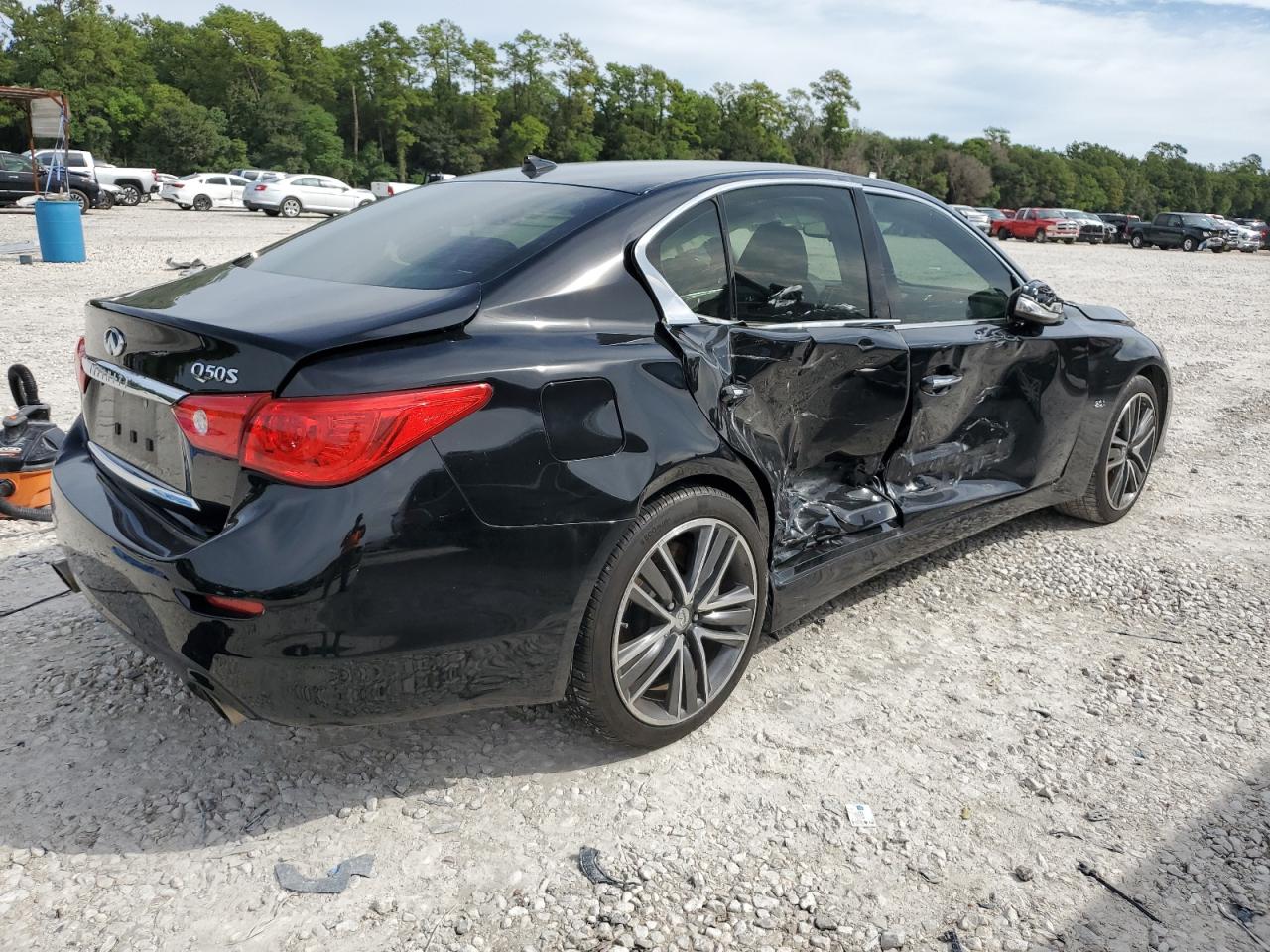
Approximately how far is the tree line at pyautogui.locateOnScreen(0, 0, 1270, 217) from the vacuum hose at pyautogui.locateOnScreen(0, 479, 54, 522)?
167 feet

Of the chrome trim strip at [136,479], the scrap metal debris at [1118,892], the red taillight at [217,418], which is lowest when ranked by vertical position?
the scrap metal debris at [1118,892]

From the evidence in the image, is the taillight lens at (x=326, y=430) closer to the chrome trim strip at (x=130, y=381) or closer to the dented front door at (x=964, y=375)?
the chrome trim strip at (x=130, y=381)

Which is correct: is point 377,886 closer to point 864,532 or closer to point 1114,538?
point 864,532

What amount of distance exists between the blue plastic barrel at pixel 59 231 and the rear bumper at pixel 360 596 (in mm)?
14981

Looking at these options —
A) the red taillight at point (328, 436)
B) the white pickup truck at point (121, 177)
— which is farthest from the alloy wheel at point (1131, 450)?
the white pickup truck at point (121, 177)

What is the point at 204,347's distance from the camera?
95.3 inches

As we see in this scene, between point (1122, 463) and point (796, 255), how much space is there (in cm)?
259

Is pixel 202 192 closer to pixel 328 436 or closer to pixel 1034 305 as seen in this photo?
pixel 1034 305

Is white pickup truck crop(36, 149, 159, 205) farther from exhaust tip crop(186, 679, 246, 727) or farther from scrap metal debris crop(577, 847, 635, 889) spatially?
scrap metal debris crop(577, 847, 635, 889)

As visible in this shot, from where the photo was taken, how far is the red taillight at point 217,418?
2314 mm

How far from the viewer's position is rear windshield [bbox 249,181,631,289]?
2768mm

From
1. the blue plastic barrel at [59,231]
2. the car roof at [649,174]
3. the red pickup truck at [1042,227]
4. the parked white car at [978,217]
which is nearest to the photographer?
the car roof at [649,174]

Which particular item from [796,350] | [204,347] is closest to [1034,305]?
[796,350]

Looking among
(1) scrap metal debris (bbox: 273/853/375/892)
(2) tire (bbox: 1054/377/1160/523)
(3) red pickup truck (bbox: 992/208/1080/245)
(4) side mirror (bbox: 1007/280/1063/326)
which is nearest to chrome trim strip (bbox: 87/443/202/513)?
(1) scrap metal debris (bbox: 273/853/375/892)
